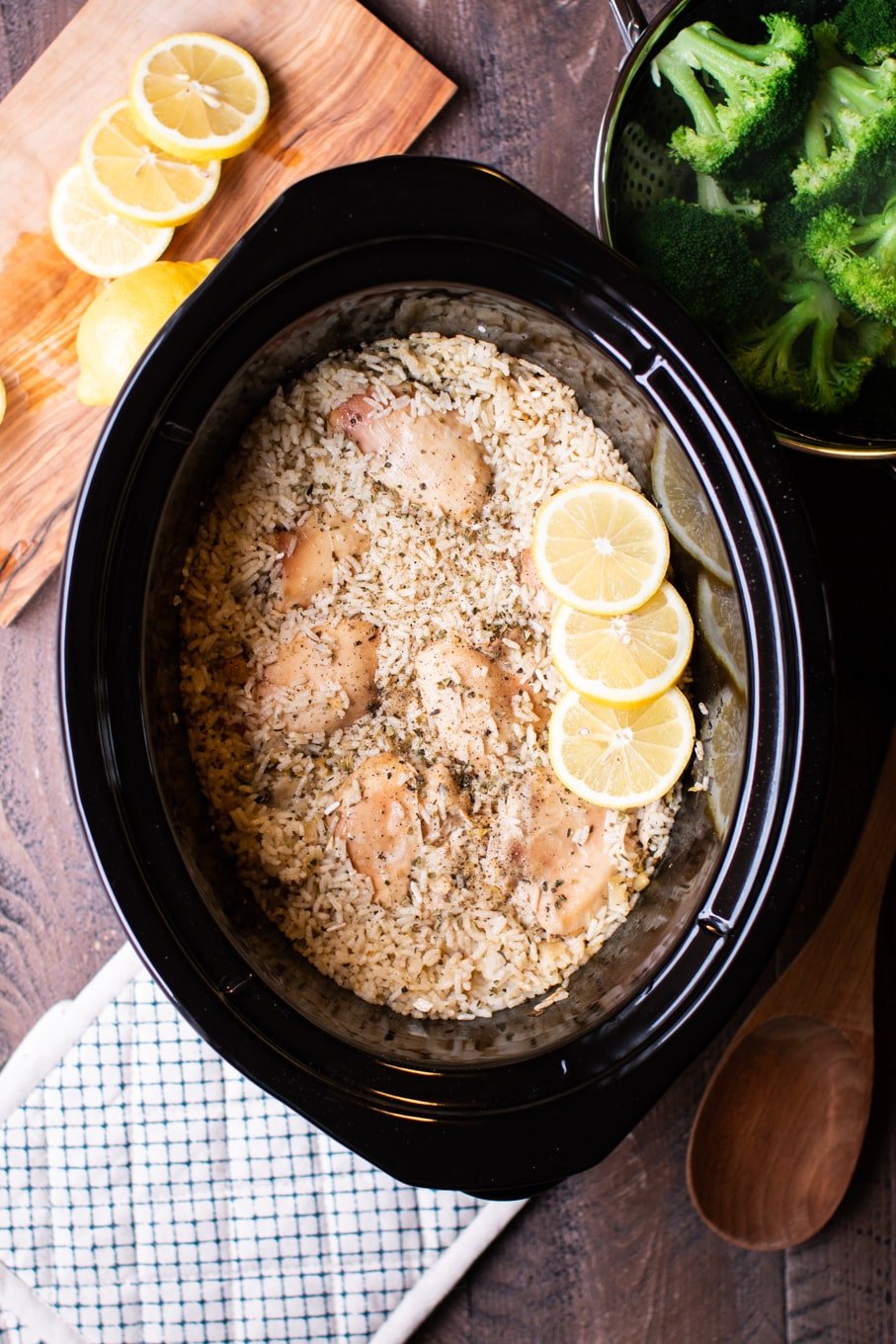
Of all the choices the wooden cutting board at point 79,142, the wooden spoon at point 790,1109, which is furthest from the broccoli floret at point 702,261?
the wooden spoon at point 790,1109

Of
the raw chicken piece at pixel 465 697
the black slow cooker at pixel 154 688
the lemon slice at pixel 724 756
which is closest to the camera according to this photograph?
the black slow cooker at pixel 154 688

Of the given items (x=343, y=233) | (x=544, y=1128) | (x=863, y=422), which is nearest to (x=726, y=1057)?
(x=544, y=1128)

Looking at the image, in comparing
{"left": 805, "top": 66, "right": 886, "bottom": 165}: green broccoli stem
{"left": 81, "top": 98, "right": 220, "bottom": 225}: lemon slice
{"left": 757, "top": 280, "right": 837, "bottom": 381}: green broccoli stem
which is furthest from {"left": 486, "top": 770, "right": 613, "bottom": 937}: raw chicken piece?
{"left": 81, "top": 98, "right": 220, "bottom": 225}: lemon slice

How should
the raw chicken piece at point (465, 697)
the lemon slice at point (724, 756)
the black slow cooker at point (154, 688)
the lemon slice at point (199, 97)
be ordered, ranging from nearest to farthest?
1. the black slow cooker at point (154, 688)
2. the lemon slice at point (724, 756)
3. the raw chicken piece at point (465, 697)
4. the lemon slice at point (199, 97)

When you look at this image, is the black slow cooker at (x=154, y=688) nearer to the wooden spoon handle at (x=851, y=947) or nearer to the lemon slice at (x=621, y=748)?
the lemon slice at (x=621, y=748)

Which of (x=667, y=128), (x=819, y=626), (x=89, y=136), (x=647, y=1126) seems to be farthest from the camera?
(x=647, y=1126)

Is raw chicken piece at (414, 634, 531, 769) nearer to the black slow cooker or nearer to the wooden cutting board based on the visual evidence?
the black slow cooker

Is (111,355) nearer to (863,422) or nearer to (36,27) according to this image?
(36,27)
